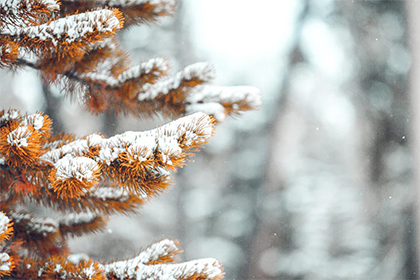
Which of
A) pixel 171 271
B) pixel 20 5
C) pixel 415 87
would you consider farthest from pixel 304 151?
pixel 20 5

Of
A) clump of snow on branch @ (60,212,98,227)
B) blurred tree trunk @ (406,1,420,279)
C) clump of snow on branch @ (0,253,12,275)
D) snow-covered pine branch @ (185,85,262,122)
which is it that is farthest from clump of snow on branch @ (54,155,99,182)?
blurred tree trunk @ (406,1,420,279)

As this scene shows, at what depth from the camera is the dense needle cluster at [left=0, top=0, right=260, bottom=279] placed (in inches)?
14.9

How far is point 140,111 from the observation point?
587 millimetres

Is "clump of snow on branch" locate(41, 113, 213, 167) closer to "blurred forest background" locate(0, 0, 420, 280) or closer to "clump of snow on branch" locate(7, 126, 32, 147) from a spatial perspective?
"clump of snow on branch" locate(7, 126, 32, 147)

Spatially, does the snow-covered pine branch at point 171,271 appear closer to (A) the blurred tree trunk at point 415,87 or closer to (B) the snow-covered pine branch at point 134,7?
(B) the snow-covered pine branch at point 134,7

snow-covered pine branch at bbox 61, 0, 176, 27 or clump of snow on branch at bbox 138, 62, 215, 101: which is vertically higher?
snow-covered pine branch at bbox 61, 0, 176, 27

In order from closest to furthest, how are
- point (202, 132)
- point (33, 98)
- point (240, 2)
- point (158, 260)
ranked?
point (202, 132), point (158, 260), point (33, 98), point (240, 2)

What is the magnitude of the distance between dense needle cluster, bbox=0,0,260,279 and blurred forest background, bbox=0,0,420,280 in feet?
2.79

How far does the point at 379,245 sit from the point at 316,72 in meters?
0.69

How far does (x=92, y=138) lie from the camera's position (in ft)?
1.34

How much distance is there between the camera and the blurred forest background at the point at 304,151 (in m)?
1.50

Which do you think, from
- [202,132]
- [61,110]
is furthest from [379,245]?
[202,132]

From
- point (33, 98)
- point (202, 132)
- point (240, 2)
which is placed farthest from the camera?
point (240, 2)

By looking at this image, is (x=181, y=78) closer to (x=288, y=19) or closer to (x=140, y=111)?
(x=140, y=111)
